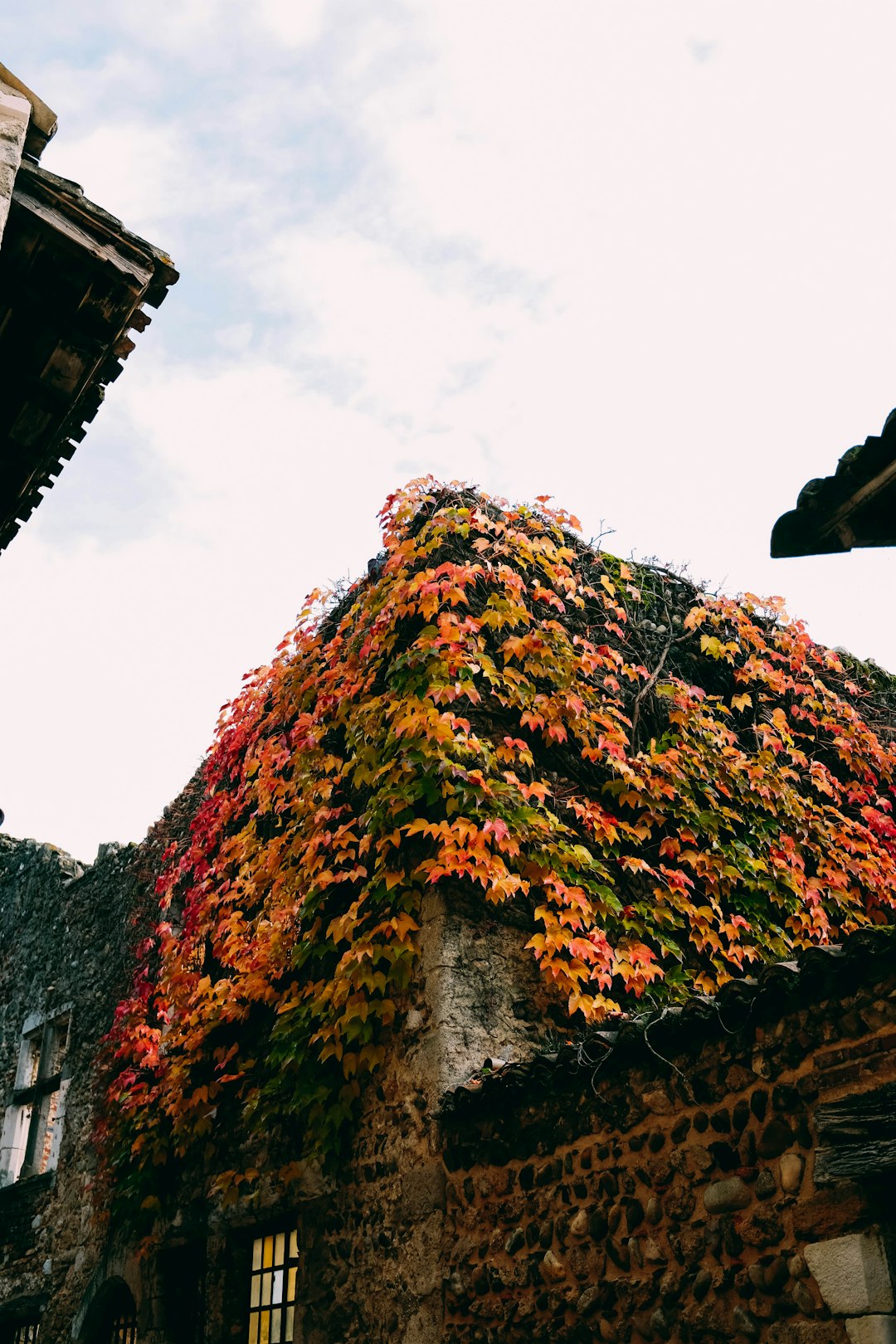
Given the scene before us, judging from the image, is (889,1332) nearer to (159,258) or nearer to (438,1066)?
(438,1066)

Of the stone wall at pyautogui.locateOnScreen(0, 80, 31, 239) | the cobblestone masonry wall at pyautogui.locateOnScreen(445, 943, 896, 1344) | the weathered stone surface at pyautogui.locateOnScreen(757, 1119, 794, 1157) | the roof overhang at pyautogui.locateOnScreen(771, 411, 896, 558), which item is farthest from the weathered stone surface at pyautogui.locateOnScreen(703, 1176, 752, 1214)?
the stone wall at pyautogui.locateOnScreen(0, 80, 31, 239)

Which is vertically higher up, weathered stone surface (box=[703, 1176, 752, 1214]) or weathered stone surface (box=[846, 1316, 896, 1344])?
weathered stone surface (box=[703, 1176, 752, 1214])

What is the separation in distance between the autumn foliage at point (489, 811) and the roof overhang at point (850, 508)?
267 cm

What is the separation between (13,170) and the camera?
385 centimetres

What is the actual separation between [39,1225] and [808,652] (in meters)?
8.16

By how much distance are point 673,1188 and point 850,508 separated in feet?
7.98

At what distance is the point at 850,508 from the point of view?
3.05m

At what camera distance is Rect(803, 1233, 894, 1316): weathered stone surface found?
10.2ft

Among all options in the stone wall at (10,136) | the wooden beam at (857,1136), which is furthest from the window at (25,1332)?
the stone wall at (10,136)

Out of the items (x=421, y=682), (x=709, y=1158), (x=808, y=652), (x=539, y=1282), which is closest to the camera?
(x=709, y=1158)

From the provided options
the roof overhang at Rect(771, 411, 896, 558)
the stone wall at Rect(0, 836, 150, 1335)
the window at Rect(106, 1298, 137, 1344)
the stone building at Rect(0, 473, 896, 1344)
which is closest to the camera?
the roof overhang at Rect(771, 411, 896, 558)

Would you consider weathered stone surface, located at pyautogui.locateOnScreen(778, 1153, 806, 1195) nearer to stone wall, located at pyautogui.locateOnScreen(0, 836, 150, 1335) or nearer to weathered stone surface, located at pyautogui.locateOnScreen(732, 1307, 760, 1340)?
weathered stone surface, located at pyautogui.locateOnScreen(732, 1307, 760, 1340)

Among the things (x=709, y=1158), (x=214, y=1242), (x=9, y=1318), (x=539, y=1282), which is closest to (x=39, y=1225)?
(x=9, y=1318)

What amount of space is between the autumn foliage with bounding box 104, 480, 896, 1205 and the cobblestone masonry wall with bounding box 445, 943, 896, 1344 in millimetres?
Result: 1014
